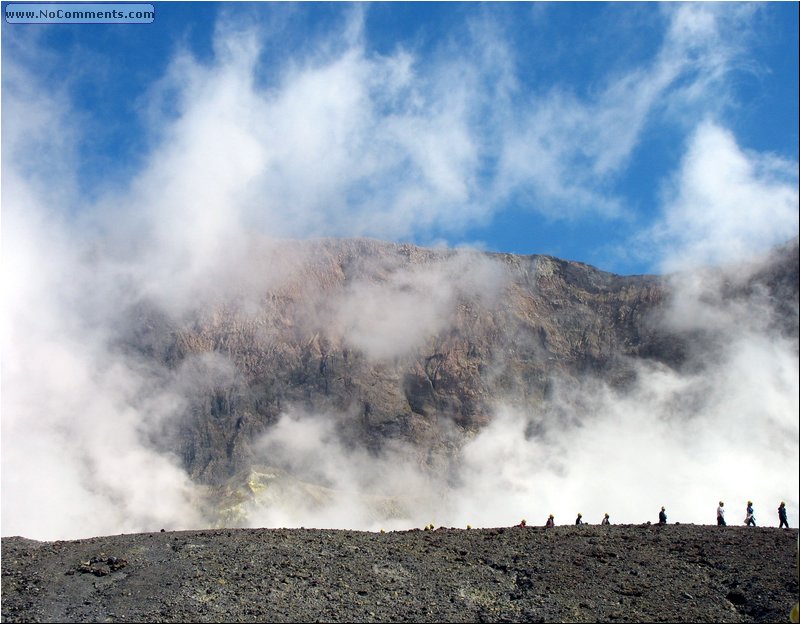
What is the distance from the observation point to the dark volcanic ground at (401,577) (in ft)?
111

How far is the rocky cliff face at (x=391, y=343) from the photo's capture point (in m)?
170

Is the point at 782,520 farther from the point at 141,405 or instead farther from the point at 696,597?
the point at 141,405

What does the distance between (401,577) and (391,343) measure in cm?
14377

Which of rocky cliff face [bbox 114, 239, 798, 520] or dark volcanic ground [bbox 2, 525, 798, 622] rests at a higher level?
rocky cliff face [bbox 114, 239, 798, 520]

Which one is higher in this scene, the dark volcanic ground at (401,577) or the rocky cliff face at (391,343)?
the rocky cliff face at (391,343)

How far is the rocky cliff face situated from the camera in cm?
16962

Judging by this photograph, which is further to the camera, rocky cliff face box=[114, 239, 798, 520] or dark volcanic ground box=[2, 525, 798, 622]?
rocky cliff face box=[114, 239, 798, 520]

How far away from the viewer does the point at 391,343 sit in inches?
7146

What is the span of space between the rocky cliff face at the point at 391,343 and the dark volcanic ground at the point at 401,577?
121 meters

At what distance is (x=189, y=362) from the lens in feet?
567

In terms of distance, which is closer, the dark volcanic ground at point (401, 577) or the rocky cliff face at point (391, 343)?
the dark volcanic ground at point (401, 577)

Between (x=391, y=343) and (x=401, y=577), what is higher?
(x=391, y=343)

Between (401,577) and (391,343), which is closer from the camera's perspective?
(401,577)

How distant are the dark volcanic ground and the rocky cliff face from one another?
397ft
